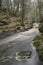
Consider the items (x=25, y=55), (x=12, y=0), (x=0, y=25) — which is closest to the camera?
(x=25, y=55)

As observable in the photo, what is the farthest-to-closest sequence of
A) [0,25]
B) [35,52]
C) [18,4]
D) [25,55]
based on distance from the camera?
[18,4]
[0,25]
[35,52]
[25,55]

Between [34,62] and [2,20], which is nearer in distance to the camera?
[34,62]

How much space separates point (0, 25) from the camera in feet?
109

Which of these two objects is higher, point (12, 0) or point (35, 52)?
point (12, 0)

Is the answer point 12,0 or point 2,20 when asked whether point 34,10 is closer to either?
point 12,0

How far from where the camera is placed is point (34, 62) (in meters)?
12.9

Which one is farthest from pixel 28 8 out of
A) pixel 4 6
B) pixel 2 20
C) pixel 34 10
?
pixel 2 20

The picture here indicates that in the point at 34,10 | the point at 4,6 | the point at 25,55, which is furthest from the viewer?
the point at 34,10

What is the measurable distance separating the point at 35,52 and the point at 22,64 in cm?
318

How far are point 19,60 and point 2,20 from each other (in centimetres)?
2261

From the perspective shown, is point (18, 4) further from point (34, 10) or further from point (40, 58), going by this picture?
point (40, 58)

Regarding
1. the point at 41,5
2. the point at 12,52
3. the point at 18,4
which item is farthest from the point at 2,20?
the point at 12,52

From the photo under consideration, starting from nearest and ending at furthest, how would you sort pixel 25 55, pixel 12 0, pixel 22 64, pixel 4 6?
pixel 22 64 → pixel 25 55 → pixel 4 6 → pixel 12 0

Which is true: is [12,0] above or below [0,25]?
above
